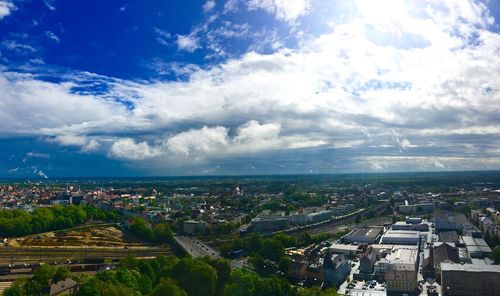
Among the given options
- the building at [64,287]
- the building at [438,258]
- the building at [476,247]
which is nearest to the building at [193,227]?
the building at [438,258]

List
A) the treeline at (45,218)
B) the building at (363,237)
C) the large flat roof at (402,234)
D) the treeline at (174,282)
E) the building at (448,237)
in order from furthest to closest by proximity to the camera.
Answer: the treeline at (45,218), the large flat roof at (402,234), the building at (363,237), the building at (448,237), the treeline at (174,282)

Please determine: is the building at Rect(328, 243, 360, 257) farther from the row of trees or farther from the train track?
the row of trees

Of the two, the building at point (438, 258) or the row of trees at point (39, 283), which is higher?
the row of trees at point (39, 283)

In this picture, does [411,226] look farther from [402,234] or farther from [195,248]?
[195,248]

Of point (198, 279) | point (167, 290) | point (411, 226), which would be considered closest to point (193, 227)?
point (411, 226)

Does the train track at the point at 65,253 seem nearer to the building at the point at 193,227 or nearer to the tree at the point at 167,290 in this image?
the building at the point at 193,227

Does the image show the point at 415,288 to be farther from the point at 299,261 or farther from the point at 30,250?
the point at 30,250
